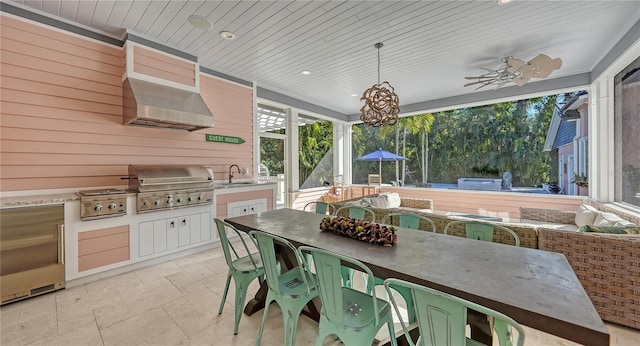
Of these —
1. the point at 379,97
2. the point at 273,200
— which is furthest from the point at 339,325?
the point at 273,200

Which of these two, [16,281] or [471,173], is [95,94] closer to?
[16,281]

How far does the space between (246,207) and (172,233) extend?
1.26m

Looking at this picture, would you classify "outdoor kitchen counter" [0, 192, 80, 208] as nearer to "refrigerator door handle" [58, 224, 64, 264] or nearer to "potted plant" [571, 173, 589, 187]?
"refrigerator door handle" [58, 224, 64, 264]

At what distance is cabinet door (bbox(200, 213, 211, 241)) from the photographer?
12.8 feet

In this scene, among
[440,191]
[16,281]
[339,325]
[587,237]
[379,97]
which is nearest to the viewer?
[339,325]

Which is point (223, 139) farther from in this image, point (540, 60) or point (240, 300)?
point (540, 60)

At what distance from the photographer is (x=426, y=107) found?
6.57 m

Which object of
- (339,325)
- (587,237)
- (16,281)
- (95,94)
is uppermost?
(95,94)

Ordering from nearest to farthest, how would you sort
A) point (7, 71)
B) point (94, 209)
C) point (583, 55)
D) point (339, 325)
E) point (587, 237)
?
point (339, 325) → point (587, 237) → point (7, 71) → point (94, 209) → point (583, 55)

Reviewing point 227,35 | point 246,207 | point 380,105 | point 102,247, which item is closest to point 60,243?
point 102,247

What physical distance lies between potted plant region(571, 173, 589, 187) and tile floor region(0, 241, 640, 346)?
3763 millimetres

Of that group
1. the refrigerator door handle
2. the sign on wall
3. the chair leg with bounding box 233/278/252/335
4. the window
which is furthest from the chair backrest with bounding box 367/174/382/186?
the refrigerator door handle

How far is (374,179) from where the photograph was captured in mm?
7766

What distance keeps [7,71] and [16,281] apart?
209cm
